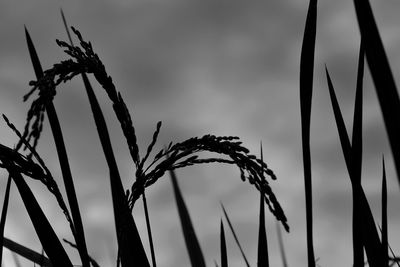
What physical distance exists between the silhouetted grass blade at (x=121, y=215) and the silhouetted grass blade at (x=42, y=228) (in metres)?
0.17

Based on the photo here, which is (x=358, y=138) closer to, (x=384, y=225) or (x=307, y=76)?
(x=307, y=76)

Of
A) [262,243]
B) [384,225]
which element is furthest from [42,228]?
[384,225]

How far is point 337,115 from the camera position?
1.67 meters

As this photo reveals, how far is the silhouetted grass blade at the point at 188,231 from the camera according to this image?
2840 mm

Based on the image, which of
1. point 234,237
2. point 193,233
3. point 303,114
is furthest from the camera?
point 193,233

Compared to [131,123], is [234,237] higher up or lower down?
lower down

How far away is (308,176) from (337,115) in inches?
10.6

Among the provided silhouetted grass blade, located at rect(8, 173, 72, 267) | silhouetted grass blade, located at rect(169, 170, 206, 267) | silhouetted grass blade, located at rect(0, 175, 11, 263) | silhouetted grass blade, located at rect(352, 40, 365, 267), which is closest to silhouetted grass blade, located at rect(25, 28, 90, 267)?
silhouetted grass blade, located at rect(8, 173, 72, 267)

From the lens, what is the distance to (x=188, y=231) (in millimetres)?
3152

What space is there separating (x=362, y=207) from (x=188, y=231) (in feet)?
5.72

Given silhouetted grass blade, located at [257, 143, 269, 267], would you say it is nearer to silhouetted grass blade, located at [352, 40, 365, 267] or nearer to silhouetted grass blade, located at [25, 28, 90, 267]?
silhouetted grass blade, located at [352, 40, 365, 267]

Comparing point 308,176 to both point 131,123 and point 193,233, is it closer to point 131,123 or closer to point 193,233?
point 131,123

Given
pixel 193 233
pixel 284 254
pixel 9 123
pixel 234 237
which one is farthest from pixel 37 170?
pixel 284 254

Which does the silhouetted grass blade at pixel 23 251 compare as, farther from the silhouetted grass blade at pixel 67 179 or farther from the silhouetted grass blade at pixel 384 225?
the silhouetted grass blade at pixel 384 225
